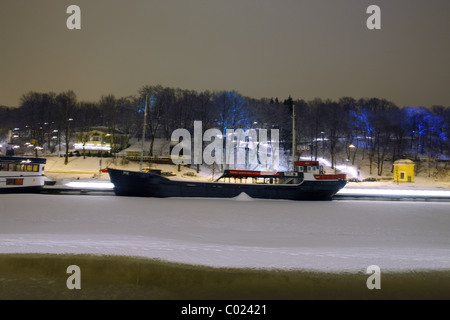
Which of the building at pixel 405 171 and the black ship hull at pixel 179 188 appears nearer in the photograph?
the black ship hull at pixel 179 188

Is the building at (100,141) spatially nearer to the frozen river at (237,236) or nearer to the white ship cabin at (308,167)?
the white ship cabin at (308,167)

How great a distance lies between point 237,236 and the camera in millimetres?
11898

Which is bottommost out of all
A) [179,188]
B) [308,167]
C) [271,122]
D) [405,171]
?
[179,188]

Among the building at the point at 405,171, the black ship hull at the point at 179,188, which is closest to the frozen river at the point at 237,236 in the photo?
the black ship hull at the point at 179,188

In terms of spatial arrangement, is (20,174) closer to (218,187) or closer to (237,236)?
(218,187)

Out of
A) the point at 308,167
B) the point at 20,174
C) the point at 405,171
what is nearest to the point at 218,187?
the point at 308,167

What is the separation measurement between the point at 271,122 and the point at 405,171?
31.6 m

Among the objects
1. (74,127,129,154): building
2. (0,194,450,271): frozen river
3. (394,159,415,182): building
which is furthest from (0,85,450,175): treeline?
(0,194,450,271): frozen river

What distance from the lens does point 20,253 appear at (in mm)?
9688

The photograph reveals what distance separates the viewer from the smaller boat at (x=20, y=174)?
25.0 metres

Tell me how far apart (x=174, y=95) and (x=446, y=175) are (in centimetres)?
6351

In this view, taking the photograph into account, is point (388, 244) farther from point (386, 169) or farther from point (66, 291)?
point (386, 169)

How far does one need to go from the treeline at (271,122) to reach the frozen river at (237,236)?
157 ft
